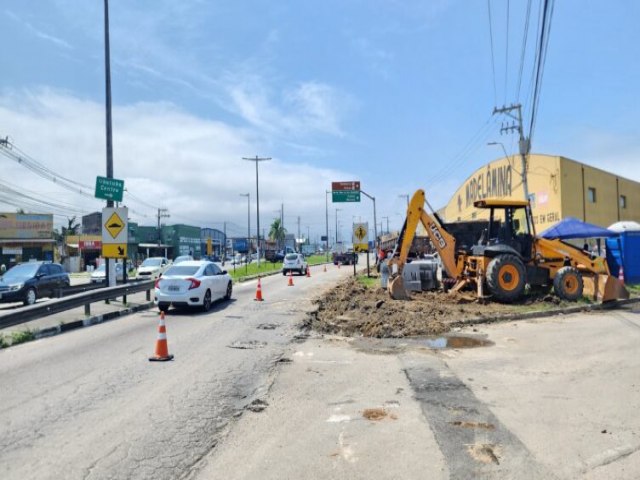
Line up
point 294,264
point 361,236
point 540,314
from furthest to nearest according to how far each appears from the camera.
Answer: point 294,264, point 361,236, point 540,314

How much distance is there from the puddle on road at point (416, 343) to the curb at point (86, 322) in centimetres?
737

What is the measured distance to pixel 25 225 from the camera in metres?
54.4

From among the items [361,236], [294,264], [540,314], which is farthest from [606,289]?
[294,264]

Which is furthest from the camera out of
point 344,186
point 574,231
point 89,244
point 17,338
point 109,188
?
point 89,244

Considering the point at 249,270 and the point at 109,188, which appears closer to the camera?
the point at 109,188

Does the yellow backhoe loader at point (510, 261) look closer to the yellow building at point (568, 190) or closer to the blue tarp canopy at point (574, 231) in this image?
the blue tarp canopy at point (574, 231)

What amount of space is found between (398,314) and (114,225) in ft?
33.6

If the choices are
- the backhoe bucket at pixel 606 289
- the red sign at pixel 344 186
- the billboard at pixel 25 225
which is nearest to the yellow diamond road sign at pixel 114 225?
the backhoe bucket at pixel 606 289

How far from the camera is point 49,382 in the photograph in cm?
760

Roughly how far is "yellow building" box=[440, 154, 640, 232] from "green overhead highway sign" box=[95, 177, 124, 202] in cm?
2916

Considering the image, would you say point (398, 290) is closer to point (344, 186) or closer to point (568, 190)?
point (344, 186)

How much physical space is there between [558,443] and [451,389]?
2.04 meters

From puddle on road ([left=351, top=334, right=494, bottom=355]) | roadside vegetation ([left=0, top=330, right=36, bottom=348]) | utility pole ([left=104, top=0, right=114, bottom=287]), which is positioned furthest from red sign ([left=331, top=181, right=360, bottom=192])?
roadside vegetation ([left=0, top=330, right=36, bottom=348])

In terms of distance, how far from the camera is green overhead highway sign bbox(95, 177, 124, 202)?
1727 cm
